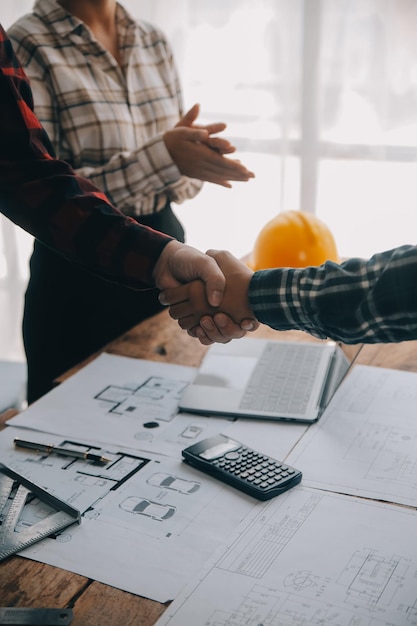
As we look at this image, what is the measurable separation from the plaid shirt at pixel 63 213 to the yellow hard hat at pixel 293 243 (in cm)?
25

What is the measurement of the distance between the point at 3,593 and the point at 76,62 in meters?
1.18

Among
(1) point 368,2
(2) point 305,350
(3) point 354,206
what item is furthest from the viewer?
(3) point 354,206

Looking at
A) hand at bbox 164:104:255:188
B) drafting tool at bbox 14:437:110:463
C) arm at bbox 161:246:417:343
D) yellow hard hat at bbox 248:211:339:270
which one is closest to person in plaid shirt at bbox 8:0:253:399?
hand at bbox 164:104:255:188

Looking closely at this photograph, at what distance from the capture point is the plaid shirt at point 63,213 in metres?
1.28

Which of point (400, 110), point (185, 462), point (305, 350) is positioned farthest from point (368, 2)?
point (185, 462)

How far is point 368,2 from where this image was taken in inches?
87.0

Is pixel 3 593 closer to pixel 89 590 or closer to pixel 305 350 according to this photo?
pixel 89 590

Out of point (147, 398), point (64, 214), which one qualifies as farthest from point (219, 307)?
point (64, 214)

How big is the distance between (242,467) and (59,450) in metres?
0.26

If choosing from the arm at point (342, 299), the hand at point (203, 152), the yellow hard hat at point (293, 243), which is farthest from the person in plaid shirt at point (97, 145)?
the arm at point (342, 299)

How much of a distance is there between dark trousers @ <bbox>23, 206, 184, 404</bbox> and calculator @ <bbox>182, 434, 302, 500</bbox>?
63 cm

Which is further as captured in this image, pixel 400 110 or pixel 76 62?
pixel 400 110

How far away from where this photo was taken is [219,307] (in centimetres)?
129

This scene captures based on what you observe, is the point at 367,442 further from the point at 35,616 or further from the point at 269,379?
the point at 35,616
